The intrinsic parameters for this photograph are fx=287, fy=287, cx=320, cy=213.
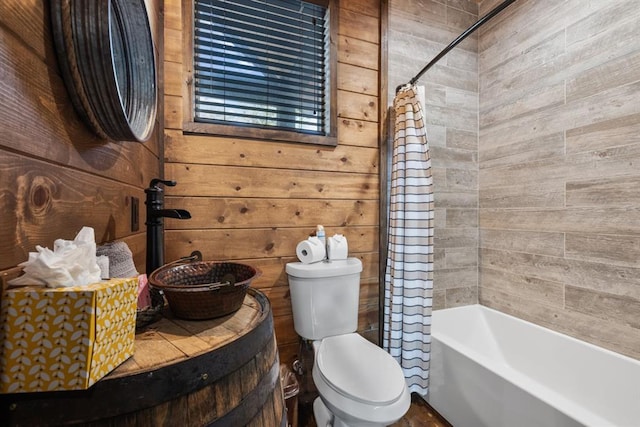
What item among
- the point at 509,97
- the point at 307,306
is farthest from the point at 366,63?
the point at 307,306

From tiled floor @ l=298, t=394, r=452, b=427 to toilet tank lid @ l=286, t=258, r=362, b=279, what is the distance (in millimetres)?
789

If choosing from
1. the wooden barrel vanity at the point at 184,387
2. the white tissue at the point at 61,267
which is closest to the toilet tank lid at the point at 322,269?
the wooden barrel vanity at the point at 184,387

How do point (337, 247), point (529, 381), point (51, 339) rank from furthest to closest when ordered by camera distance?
point (337, 247) → point (529, 381) → point (51, 339)

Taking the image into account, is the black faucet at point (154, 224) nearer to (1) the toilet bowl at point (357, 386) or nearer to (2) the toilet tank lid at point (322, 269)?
(2) the toilet tank lid at point (322, 269)

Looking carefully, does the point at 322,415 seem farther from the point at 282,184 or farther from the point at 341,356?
the point at 282,184

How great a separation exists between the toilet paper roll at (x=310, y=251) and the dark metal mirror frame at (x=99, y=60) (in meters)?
0.91

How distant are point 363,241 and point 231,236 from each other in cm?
80

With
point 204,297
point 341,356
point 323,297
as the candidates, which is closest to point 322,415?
point 341,356

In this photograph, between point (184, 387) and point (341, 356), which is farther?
point (341, 356)

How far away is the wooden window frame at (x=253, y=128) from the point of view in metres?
1.44

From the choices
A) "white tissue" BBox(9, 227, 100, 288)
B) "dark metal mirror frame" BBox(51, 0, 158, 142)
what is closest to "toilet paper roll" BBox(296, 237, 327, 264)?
"dark metal mirror frame" BBox(51, 0, 158, 142)

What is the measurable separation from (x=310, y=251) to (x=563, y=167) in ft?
4.88

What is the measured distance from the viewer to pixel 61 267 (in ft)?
1.35

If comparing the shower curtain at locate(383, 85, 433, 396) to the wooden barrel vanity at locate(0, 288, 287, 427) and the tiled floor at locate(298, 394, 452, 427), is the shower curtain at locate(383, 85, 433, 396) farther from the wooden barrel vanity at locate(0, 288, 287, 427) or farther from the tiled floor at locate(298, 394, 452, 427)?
the wooden barrel vanity at locate(0, 288, 287, 427)
